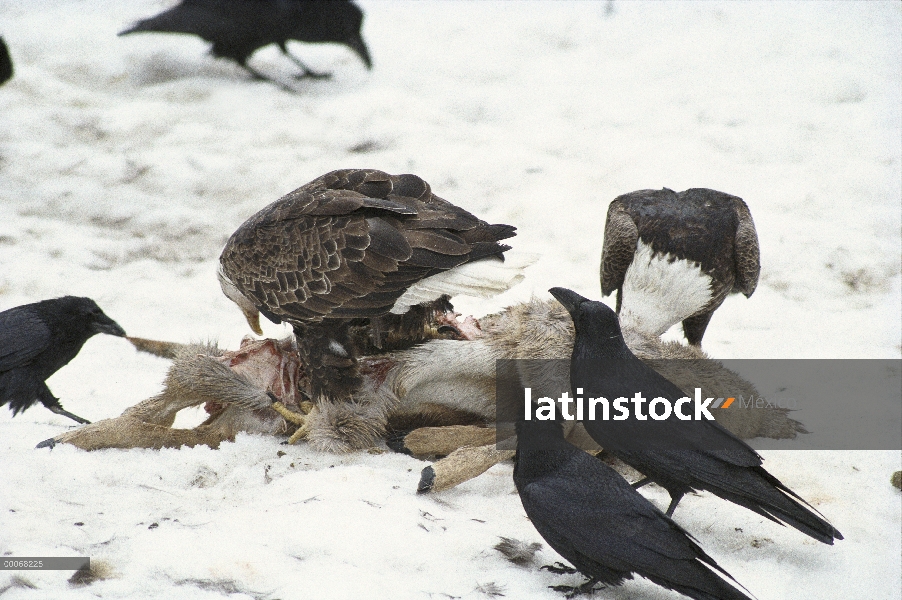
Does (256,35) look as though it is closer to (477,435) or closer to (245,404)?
(245,404)

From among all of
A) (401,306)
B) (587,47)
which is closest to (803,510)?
(401,306)

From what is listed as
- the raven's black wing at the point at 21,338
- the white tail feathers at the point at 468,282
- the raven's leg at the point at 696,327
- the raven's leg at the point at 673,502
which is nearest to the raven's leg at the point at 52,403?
the raven's black wing at the point at 21,338

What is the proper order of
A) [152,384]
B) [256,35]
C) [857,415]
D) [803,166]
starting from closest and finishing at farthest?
[857,415] → [152,384] → [803,166] → [256,35]

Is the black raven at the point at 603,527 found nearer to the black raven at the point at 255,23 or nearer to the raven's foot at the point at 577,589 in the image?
the raven's foot at the point at 577,589

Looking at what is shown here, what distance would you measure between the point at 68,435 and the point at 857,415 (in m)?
3.08

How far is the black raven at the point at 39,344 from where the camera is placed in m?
3.44

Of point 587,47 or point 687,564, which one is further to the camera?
point 587,47

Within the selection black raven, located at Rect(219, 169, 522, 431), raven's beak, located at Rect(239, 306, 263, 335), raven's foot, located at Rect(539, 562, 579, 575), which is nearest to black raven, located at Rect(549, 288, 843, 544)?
raven's foot, located at Rect(539, 562, 579, 575)

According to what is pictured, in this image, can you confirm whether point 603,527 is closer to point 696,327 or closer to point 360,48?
point 696,327

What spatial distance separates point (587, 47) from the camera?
7.55 metres

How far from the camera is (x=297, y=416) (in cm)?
332

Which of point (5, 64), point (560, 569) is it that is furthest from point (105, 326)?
point (5, 64)

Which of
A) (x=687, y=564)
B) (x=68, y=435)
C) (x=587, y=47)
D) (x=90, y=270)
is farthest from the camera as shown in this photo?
(x=587, y=47)

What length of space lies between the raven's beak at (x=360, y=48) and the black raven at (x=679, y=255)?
3.66m
